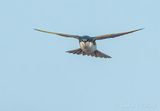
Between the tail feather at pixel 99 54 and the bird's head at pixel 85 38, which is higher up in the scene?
the bird's head at pixel 85 38

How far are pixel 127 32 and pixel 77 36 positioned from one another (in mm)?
7900

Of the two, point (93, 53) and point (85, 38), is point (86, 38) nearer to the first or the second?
point (85, 38)

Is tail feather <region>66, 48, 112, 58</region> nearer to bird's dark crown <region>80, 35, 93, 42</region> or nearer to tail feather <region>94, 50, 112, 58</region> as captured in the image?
tail feather <region>94, 50, 112, 58</region>

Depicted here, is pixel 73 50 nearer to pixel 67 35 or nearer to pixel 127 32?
pixel 67 35

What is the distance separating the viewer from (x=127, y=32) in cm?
9081

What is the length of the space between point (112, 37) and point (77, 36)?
17.4 feet

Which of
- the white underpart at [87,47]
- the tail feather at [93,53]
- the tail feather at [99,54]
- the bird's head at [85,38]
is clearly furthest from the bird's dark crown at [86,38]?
the tail feather at [99,54]

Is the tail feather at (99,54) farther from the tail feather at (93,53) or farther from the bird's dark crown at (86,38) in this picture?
the bird's dark crown at (86,38)

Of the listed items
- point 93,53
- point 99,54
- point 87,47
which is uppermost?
point 87,47

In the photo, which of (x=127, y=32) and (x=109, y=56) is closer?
(x=127, y=32)

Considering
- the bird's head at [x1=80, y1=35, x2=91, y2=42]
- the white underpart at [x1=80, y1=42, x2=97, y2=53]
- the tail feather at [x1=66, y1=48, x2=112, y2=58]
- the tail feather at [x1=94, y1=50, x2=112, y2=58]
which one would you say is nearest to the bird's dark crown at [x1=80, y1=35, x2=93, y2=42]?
the bird's head at [x1=80, y1=35, x2=91, y2=42]

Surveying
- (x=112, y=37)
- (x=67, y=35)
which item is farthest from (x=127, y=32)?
(x=67, y=35)

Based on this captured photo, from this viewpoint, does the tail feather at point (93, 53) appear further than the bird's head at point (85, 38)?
Yes

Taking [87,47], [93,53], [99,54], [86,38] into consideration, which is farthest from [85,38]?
[99,54]
